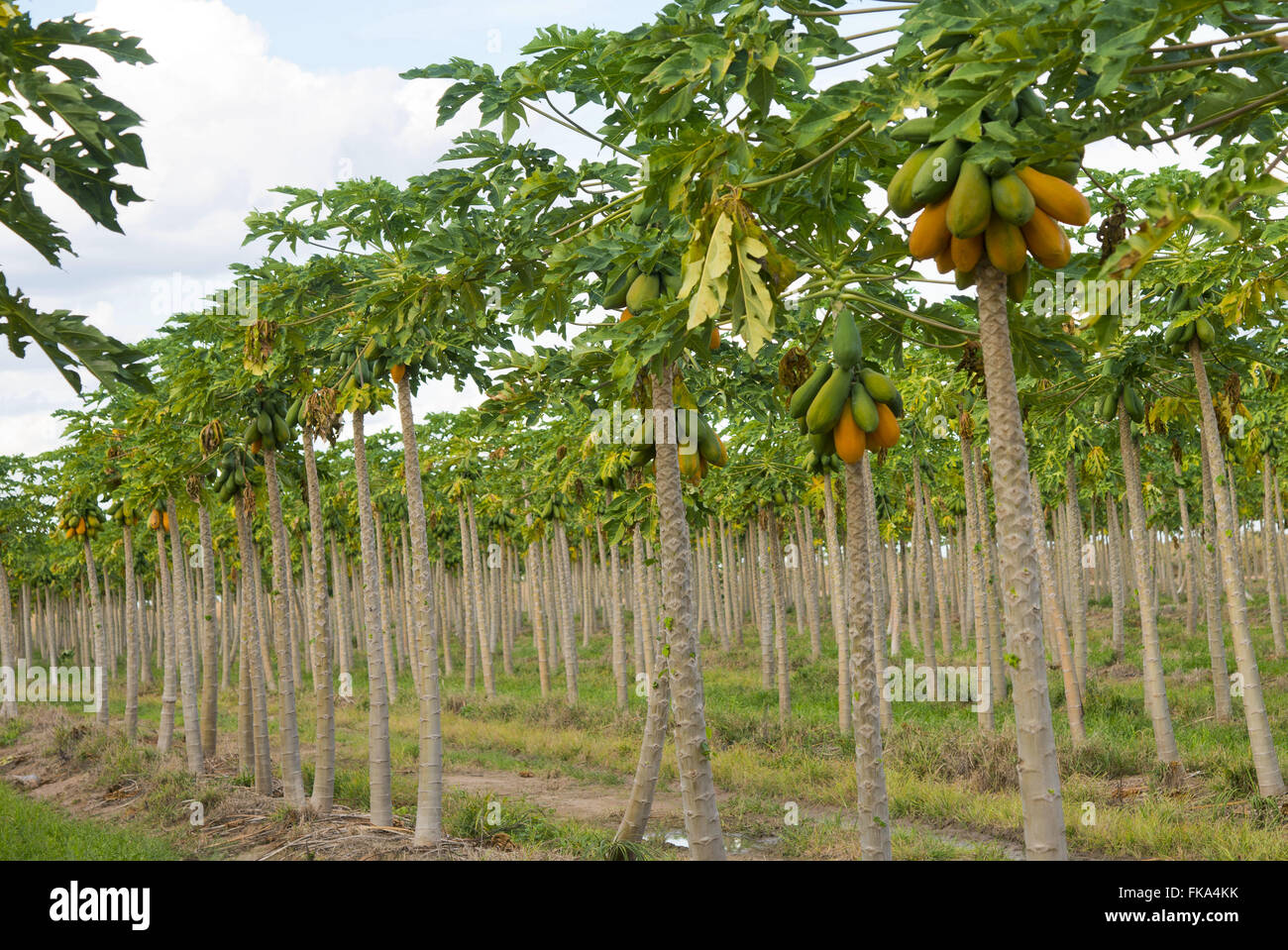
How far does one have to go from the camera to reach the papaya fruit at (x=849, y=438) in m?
5.02

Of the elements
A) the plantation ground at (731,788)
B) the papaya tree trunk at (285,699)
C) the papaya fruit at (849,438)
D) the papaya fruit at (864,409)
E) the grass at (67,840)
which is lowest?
the plantation ground at (731,788)

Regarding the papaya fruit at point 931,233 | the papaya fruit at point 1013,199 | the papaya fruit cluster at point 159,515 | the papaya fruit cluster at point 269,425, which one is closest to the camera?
the papaya fruit at point 1013,199

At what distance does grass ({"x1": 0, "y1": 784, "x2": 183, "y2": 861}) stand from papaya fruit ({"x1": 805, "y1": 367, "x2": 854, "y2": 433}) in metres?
8.86

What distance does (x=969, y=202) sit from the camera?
3.76 meters

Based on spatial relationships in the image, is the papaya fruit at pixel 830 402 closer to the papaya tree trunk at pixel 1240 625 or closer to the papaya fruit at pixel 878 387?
the papaya fruit at pixel 878 387

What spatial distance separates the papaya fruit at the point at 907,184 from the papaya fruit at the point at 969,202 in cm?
21

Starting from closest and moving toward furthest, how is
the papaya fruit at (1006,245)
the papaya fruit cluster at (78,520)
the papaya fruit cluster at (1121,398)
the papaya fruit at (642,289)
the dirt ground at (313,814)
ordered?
the papaya fruit at (1006,245)
the papaya fruit at (642,289)
the dirt ground at (313,814)
the papaya fruit cluster at (1121,398)
the papaya fruit cluster at (78,520)

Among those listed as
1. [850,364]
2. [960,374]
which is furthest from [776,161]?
[960,374]

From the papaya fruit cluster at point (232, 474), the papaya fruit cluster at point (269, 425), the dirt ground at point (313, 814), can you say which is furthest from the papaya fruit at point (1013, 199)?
the papaya fruit cluster at point (232, 474)

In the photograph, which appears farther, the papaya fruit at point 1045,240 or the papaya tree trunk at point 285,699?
the papaya tree trunk at point 285,699

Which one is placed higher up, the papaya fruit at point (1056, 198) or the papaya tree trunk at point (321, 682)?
the papaya fruit at point (1056, 198)

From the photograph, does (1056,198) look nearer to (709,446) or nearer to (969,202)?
(969,202)

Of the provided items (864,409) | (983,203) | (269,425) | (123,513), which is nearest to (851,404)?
(864,409)

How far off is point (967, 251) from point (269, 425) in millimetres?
10388
